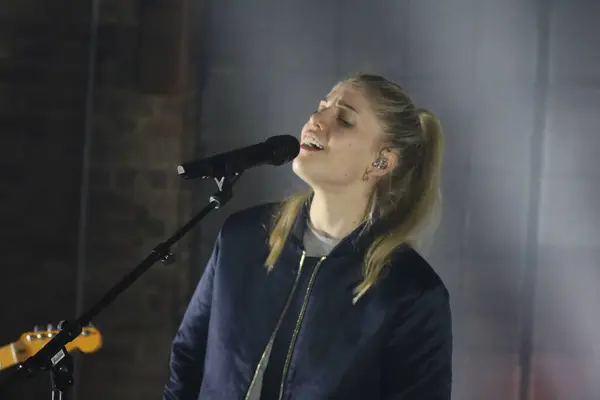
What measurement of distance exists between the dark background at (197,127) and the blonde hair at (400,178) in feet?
1.44

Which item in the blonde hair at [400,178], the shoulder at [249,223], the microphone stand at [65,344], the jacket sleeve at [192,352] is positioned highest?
the blonde hair at [400,178]

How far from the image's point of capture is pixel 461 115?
79.1 inches

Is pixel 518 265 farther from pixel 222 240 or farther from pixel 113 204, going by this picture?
pixel 113 204

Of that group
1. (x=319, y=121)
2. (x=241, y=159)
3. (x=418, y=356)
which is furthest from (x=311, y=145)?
(x=418, y=356)

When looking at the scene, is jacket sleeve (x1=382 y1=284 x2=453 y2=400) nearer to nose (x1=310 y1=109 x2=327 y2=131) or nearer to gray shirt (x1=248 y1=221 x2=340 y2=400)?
gray shirt (x1=248 y1=221 x2=340 y2=400)

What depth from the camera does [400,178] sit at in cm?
160

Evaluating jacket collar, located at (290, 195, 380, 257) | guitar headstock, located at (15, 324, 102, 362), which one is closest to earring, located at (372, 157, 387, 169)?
jacket collar, located at (290, 195, 380, 257)

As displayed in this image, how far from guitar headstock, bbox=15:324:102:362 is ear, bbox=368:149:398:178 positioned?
750mm

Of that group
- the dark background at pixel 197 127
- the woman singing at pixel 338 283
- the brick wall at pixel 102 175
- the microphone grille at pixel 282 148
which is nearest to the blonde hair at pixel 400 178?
the woman singing at pixel 338 283

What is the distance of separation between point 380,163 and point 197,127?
764 millimetres

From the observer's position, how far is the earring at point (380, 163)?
1.56 m

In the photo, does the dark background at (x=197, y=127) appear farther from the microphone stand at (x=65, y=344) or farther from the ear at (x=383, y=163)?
the microphone stand at (x=65, y=344)

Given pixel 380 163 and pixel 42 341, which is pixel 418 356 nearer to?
pixel 380 163

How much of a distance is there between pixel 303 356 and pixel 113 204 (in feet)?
3.22
